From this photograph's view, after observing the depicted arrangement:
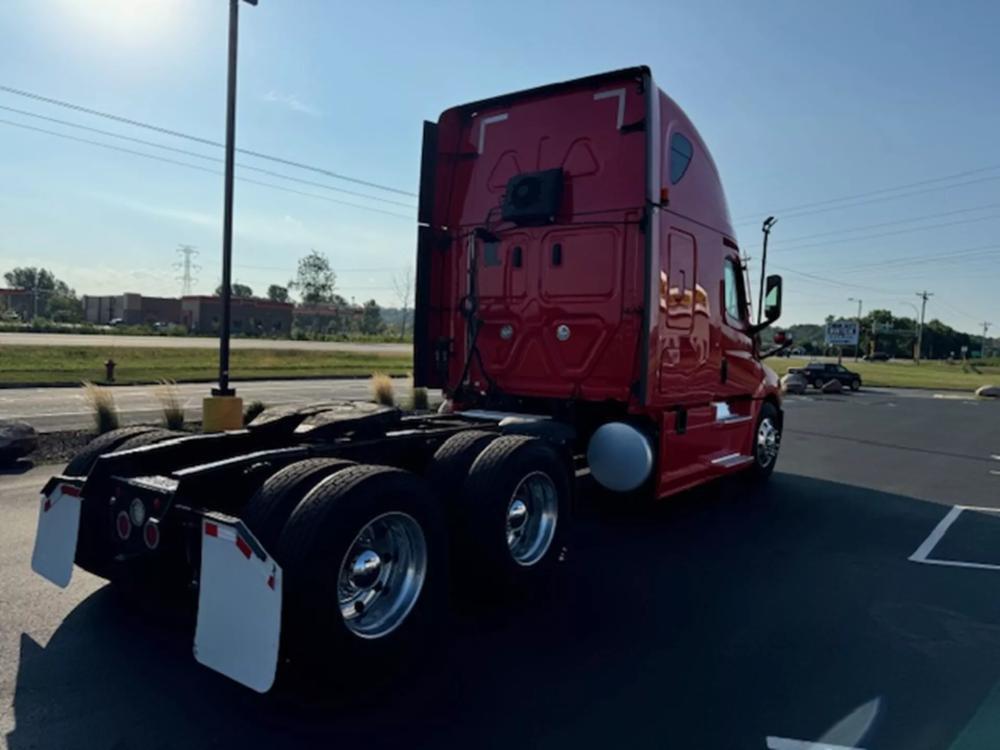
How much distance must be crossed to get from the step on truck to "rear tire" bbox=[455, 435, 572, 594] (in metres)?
0.01

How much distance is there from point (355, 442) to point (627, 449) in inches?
91.8

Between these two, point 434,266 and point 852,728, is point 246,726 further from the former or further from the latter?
point 434,266

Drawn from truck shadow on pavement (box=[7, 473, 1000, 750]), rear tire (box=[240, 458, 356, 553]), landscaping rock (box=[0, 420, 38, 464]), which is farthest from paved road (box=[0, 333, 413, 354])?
rear tire (box=[240, 458, 356, 553])

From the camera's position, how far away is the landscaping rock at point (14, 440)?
7.65 meters

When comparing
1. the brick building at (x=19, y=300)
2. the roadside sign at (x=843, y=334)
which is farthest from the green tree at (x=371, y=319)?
the roadside sign at (x=843, y=334)

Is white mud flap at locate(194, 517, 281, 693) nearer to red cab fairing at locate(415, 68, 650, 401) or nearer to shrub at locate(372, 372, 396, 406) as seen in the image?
red cab fairing at locate(415, 68, 650, 401)

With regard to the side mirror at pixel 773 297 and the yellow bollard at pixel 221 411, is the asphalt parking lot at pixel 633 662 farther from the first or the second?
the yellow bollard at pixel 221 411

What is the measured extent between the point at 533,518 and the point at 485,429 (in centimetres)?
83

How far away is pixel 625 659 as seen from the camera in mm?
3609

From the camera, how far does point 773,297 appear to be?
7570mm

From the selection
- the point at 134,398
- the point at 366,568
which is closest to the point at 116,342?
the point at 134,398

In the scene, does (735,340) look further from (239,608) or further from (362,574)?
(239,608)

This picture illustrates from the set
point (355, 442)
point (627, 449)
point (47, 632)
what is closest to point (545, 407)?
point (627, 449)

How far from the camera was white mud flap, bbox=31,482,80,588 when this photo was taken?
3594 millimetres
